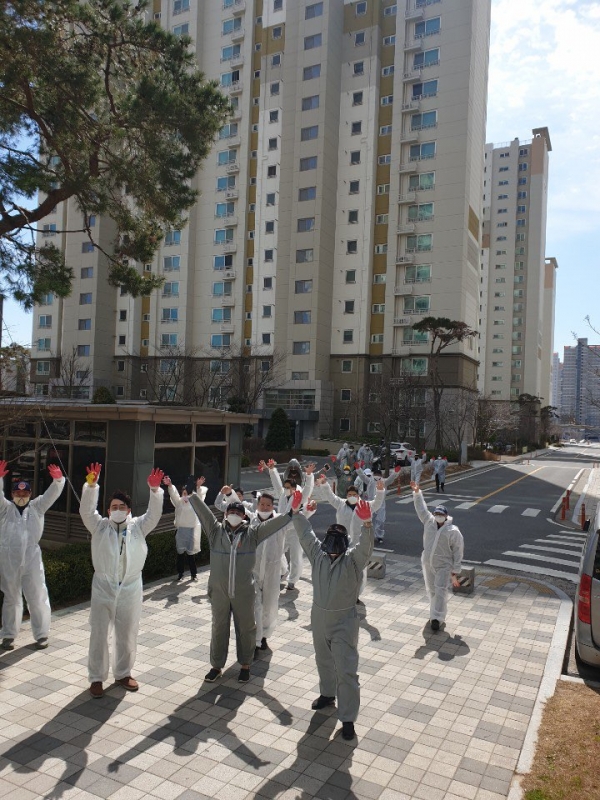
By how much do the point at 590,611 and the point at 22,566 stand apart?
6936 millimetres

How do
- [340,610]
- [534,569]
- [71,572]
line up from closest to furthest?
[340,610]
[71,572]
[534,569]

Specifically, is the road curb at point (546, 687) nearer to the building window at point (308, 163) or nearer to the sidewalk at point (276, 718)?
the sidewalk at point (276, 718)

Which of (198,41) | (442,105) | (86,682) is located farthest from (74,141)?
(198,41)

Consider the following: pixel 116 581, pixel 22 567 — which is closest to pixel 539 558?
pixel 116 581

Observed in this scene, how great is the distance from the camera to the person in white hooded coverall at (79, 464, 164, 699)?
234 inches

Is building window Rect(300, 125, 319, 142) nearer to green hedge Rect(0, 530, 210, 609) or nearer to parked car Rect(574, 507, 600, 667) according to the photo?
green hedge Rect(0, 530, 210, 609)

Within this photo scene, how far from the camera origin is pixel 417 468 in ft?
59.1

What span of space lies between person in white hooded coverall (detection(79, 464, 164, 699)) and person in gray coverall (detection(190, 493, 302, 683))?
2.54 feet

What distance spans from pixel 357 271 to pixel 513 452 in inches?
1099

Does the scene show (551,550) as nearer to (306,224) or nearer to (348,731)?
(348,731)

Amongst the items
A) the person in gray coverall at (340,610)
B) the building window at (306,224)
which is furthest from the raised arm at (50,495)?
the building window at (306,224)

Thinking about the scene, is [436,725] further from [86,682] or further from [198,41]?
[198,41]

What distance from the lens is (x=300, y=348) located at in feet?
168

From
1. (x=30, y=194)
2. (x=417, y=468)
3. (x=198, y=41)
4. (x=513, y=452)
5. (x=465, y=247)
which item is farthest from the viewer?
(x=513, y=452)
